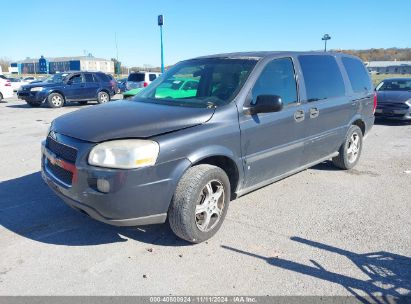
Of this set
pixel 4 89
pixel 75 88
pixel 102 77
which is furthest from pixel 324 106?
pixel 4 89

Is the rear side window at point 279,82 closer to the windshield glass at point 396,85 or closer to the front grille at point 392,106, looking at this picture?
the front grille at point 392,106

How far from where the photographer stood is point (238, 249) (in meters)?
3.49

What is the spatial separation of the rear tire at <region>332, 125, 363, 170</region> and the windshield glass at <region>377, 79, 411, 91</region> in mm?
7611

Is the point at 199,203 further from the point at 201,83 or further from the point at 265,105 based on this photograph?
the point at 201,83

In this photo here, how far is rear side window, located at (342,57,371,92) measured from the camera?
592 centimetres

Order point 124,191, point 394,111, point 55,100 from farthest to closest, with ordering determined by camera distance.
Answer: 1. point 55,100
2. point 394,111
3. point 124,191

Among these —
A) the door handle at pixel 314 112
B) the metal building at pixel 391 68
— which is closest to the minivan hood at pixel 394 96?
the door handle at pixel 314 112

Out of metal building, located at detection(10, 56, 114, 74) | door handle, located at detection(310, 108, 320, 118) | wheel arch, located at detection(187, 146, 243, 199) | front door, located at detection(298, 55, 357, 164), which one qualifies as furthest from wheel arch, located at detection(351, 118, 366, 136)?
metal building, located at detection(10, 56, 114, 74)

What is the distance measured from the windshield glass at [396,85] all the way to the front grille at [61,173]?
480 inches

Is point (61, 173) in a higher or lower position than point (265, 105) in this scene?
lower

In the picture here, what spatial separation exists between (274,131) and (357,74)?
282cm

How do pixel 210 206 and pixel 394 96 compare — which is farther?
pixel 394 96

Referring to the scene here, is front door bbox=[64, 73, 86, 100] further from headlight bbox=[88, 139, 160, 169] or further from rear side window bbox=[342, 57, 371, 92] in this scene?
headlight bbox=[88, 139, 160, 169]

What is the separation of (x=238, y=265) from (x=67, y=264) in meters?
1.48
